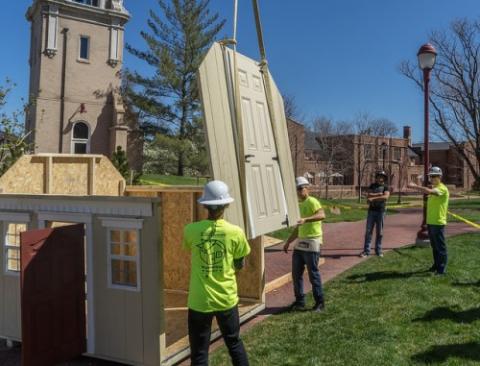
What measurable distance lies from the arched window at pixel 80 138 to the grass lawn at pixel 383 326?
89.4 ft

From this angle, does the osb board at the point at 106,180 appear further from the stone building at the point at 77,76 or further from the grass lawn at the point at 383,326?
the stone building at the point at 77,76

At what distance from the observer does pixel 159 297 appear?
5.02m

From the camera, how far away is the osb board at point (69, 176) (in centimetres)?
771

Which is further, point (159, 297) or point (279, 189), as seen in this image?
point (279, 189)

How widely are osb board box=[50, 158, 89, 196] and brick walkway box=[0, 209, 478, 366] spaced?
2.56m

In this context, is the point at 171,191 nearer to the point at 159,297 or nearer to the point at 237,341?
the point at 159,297

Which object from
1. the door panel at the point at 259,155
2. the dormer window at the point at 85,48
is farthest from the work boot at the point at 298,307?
the dormer window at the point at 85,48

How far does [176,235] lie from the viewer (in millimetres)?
8711

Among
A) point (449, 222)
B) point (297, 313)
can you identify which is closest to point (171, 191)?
point (297, 313)

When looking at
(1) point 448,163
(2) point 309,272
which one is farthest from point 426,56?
(1) point 448,163

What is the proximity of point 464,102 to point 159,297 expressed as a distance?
30.6 meters

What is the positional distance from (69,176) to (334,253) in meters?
7.10

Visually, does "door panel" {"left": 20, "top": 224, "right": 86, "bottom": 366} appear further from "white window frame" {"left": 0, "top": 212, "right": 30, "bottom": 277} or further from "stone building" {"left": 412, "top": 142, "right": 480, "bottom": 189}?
"stone building" {"left": 412, "top": 142, "right": 480, "bottom": 189}

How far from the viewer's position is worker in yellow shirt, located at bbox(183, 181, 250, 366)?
406 cm
